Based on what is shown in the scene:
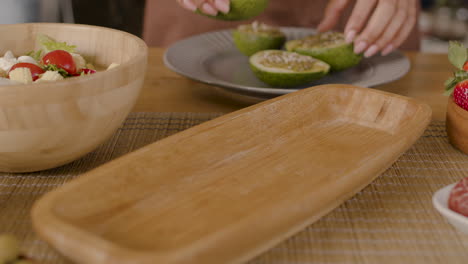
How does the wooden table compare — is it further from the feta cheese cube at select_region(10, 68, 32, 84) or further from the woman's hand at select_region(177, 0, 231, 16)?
the feta cheese cube at select_region(10, 68, 32, 84)

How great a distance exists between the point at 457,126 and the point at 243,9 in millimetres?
526

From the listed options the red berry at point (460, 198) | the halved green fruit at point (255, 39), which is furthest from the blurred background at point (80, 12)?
the red berry at point (460, 198)

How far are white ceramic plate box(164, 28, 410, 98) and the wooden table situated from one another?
0.04m

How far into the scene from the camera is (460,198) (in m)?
0.61

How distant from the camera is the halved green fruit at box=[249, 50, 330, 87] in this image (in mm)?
1093

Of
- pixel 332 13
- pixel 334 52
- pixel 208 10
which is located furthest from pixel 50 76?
pixel 332 13

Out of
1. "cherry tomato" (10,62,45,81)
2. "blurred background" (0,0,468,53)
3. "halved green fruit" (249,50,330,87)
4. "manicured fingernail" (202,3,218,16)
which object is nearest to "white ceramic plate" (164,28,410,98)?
"halved green fruit" (249,50,330,87)

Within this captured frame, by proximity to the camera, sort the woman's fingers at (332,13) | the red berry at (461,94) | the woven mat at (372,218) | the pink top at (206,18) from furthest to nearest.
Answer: the pink top at (206,18) → the woman's fingers at (332,13) → the red berry at (461,94) → the woven mat at (372,218)

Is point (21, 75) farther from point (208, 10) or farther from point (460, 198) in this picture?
point (460, 198)

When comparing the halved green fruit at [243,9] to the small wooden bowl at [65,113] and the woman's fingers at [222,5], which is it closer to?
the woman's fingers at [222,5]

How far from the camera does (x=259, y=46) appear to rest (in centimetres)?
128

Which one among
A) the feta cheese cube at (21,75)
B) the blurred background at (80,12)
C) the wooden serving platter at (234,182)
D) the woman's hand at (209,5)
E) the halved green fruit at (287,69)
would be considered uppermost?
the woman's hand at (209,5)

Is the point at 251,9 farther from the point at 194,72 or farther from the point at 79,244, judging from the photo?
the point at 79,244

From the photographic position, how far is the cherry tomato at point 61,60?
29.9 inches
